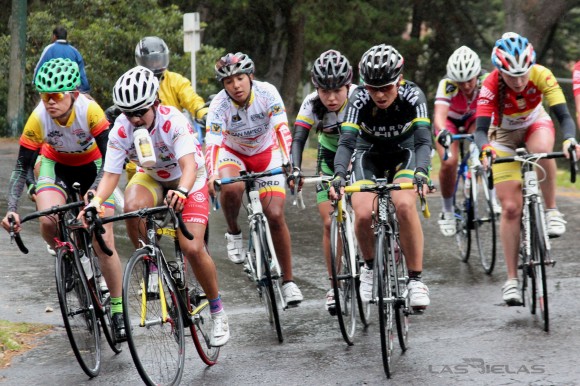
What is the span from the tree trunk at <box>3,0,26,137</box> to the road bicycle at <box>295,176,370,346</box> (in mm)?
18568

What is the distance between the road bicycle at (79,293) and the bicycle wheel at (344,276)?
69.0 inches

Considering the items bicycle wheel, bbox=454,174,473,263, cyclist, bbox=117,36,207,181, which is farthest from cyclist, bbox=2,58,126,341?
bicycle wheel, bbox=454,174,473,263

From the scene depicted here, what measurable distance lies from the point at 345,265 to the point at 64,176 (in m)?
2.40

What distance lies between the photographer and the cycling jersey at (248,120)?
8781 millimetres

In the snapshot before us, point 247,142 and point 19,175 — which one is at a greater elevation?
point 247,142

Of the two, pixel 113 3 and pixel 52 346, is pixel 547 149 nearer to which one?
pixel 52 346

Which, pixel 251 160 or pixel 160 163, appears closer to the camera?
pixel 160 163

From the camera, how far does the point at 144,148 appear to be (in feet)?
22.8

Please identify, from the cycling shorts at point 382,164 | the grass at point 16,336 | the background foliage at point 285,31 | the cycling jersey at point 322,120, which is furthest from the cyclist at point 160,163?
the background foliage at point 285,31

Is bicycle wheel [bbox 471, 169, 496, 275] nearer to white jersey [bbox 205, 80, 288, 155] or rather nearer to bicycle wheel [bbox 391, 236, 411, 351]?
white jersey [bbox 205, 80, 288, 155]

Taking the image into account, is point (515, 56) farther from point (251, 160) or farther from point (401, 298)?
point (251, 160)

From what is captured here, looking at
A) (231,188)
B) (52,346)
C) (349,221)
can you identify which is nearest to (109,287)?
(52,346)

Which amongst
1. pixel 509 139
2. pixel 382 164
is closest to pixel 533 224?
pixel 509 139

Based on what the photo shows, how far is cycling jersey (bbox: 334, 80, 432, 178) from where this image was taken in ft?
25.5
